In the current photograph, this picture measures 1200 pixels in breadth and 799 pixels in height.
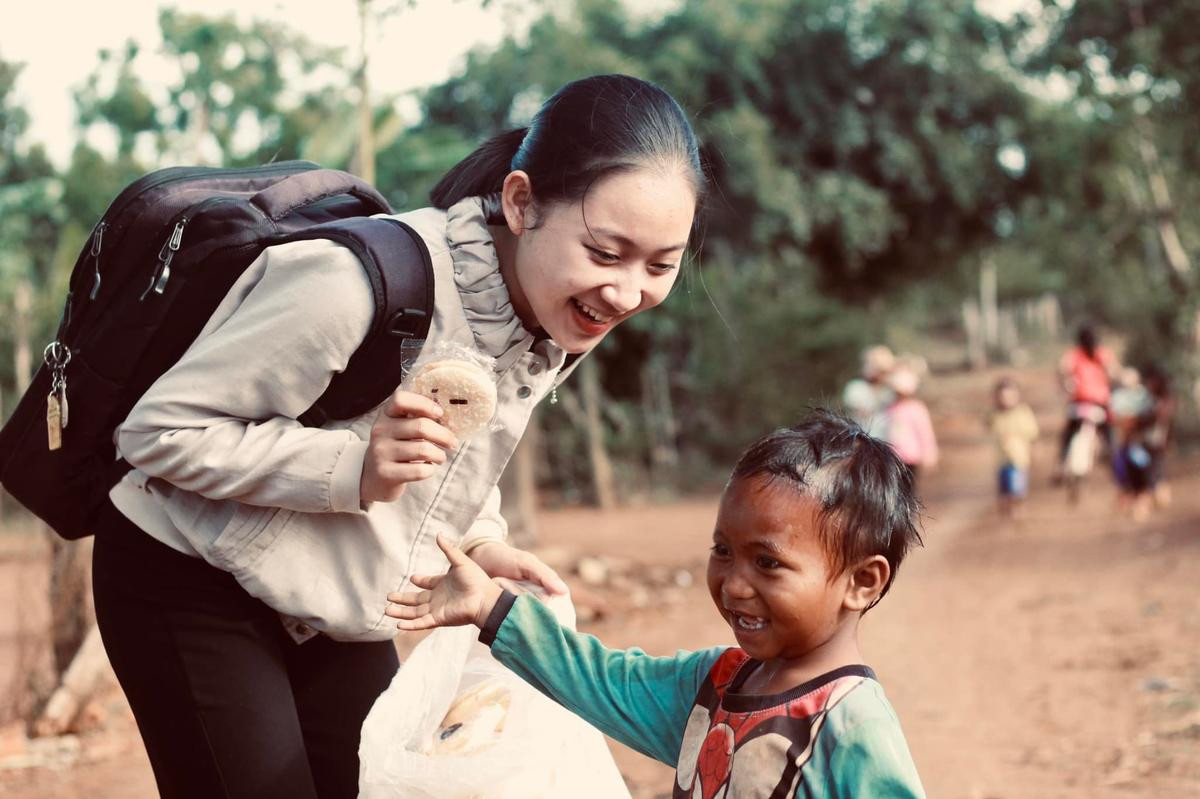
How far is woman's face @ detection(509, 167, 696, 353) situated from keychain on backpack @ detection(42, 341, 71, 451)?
748 mm

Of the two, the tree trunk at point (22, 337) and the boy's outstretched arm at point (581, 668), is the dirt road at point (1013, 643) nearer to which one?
the boy's outstretched arm at point (581, 668)

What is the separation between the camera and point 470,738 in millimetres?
2279

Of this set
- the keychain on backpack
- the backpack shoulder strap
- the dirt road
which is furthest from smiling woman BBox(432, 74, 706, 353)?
the dirt road

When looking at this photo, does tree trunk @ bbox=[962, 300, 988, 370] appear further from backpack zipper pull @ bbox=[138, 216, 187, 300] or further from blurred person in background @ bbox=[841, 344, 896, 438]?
backpack zipper pull @ bbox=[138, 216, 187, 300]

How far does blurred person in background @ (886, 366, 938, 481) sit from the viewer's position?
1057 centimetres

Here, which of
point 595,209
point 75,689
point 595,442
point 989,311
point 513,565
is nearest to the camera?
point 595,209

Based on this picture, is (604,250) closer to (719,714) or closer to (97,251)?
(719,714)

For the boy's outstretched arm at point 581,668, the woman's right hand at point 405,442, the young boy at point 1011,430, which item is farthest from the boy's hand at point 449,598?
the young boy at point 1011,430

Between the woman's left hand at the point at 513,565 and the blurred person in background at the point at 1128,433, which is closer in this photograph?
the woman's left hand at the point at 513,565

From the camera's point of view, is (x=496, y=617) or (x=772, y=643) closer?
(x=772, y=643)

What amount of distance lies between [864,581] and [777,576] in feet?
0.51

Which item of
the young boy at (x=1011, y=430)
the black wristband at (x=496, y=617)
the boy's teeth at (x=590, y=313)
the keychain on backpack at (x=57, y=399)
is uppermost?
the boy's teeth at (x=590, y=313)

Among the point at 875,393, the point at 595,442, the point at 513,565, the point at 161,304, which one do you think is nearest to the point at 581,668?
the point at 513,565

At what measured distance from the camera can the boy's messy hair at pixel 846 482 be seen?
6.41 feet
